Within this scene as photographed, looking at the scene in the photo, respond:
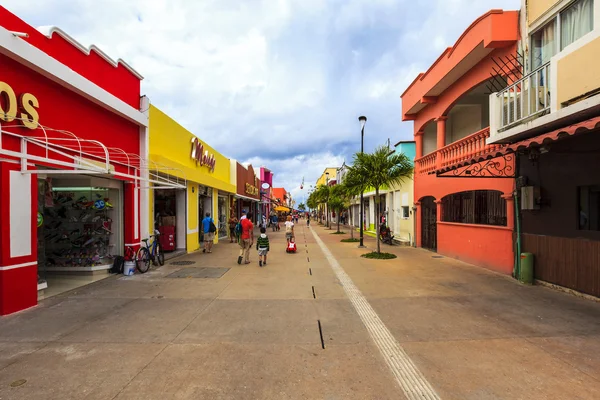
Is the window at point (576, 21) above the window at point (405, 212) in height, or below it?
above

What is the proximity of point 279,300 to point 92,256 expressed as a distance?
18.9 ft

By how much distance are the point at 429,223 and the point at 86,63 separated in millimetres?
14346

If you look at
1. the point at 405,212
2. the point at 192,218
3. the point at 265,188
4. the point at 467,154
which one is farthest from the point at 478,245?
the point at 265,188

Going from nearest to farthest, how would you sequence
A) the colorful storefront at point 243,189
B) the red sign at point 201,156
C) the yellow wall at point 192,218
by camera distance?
1. the yellow wall at point 192,218
2. the red sign at point 201,156
3. the colorful storefront at point 243,189

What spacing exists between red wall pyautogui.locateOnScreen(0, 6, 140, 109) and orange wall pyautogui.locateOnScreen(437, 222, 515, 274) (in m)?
11.7

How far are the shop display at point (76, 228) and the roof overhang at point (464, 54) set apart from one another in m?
12.0

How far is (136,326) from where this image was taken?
5.02 meters

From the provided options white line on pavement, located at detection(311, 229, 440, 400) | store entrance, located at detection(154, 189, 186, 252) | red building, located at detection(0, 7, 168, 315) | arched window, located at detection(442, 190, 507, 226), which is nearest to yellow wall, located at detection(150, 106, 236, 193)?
red building, located at detection(0, 7, 168, 315)

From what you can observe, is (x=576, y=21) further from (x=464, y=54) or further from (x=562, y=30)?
(x=464, y=54)

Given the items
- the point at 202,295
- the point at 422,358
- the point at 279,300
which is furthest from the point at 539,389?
the point at 202,295

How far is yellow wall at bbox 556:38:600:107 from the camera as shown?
5.82 meters

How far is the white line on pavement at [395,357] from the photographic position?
326 centimetres

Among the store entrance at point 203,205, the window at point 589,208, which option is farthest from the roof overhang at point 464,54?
the store entrance at point 203,205

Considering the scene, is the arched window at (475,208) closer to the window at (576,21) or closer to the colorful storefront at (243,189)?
the window at (576,21)
